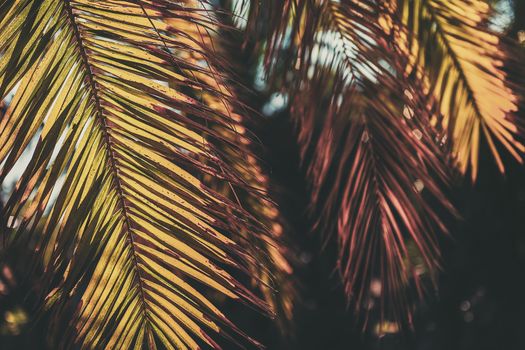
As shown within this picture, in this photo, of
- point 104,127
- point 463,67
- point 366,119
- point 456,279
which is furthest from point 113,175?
point 456,279

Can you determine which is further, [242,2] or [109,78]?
[242,2]

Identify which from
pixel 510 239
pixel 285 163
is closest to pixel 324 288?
pixel 285 163

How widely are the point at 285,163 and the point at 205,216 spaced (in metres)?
4.13

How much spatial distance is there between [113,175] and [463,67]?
1237 millimetres

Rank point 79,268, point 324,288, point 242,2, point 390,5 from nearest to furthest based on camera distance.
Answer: point 79,268
point 242,2
point 390,5
point 324,288

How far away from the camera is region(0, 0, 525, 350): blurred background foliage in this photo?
191 inches

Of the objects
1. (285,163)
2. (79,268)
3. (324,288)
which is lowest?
(324,288)

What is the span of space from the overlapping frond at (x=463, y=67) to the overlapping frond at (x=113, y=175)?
3.02 feet

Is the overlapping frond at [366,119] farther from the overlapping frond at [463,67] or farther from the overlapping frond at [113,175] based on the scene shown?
the overlapping frond at [113,175]

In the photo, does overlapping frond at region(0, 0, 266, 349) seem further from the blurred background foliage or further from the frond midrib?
the blurred background foliage

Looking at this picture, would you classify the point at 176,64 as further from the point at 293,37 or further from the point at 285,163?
the point at 285,163

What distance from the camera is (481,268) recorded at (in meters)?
5.21

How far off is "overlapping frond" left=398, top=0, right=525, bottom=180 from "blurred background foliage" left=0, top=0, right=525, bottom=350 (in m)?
2.71

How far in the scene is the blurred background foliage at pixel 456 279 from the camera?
4855 mm
